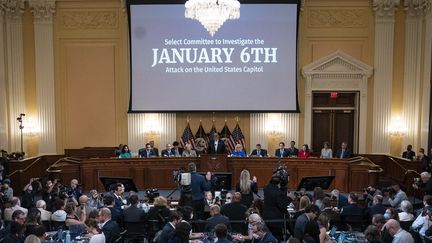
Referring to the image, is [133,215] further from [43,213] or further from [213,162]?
[213,162]

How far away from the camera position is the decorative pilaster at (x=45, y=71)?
16219 mm

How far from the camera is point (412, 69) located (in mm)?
16234

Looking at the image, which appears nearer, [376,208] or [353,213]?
[376,208]

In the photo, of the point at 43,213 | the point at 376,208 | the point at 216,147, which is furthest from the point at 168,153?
the point at 376,208

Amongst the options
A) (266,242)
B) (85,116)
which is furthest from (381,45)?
(266,242)

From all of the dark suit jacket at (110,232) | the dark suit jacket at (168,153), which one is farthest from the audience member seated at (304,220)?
the dark suit jacket at (168,153)

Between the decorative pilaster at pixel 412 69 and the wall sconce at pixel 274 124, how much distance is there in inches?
176

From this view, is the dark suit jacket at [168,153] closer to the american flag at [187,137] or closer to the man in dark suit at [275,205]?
the american flag at [187,137]

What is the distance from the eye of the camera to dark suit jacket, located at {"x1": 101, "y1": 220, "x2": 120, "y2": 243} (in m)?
6.59

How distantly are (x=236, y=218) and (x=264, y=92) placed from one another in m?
9.05

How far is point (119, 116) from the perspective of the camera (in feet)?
54.9

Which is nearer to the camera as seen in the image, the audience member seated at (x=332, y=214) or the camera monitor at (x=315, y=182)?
the audience member seated at (x=332, y=214)

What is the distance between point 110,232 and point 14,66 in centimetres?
1180

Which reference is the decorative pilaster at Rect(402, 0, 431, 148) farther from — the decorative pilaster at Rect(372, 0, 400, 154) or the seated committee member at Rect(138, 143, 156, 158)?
the seated committee member at Rect(138, 143, 156, 158)
